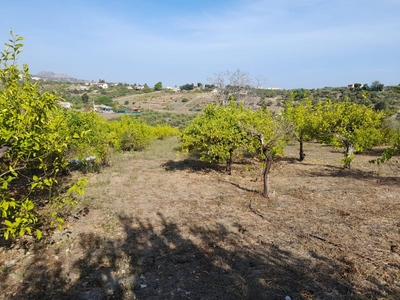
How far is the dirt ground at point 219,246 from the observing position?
4215 millimetres

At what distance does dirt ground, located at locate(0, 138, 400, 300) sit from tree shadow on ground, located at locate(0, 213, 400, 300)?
0.06ft

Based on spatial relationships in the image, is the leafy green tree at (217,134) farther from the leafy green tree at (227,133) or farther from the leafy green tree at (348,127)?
the leafy green tree at (348,127)

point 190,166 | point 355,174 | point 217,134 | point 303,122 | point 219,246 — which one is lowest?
point 190,166

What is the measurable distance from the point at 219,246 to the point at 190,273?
3.47 feet

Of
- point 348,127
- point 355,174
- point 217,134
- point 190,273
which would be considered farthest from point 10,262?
point 348,127

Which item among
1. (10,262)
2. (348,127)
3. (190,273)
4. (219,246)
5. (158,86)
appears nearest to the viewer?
(190,273)

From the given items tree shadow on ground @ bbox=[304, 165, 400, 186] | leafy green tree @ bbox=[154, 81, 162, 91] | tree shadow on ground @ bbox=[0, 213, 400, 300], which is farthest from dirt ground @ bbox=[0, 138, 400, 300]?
leafy green tree @ bbox=[154, 81, 162, 91]

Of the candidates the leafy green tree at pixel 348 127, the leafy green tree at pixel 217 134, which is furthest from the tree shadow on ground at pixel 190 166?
the leafy green tree at pixel 348 127

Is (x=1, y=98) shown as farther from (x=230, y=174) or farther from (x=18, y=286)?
(x=230, y=174)

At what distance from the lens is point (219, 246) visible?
553 cm

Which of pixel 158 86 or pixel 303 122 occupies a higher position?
pixel 158 86

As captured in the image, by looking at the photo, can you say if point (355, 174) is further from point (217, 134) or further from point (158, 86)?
point (158, 86)

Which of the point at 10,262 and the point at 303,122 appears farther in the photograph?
the point at 303,122

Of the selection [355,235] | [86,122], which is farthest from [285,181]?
[86,122]
